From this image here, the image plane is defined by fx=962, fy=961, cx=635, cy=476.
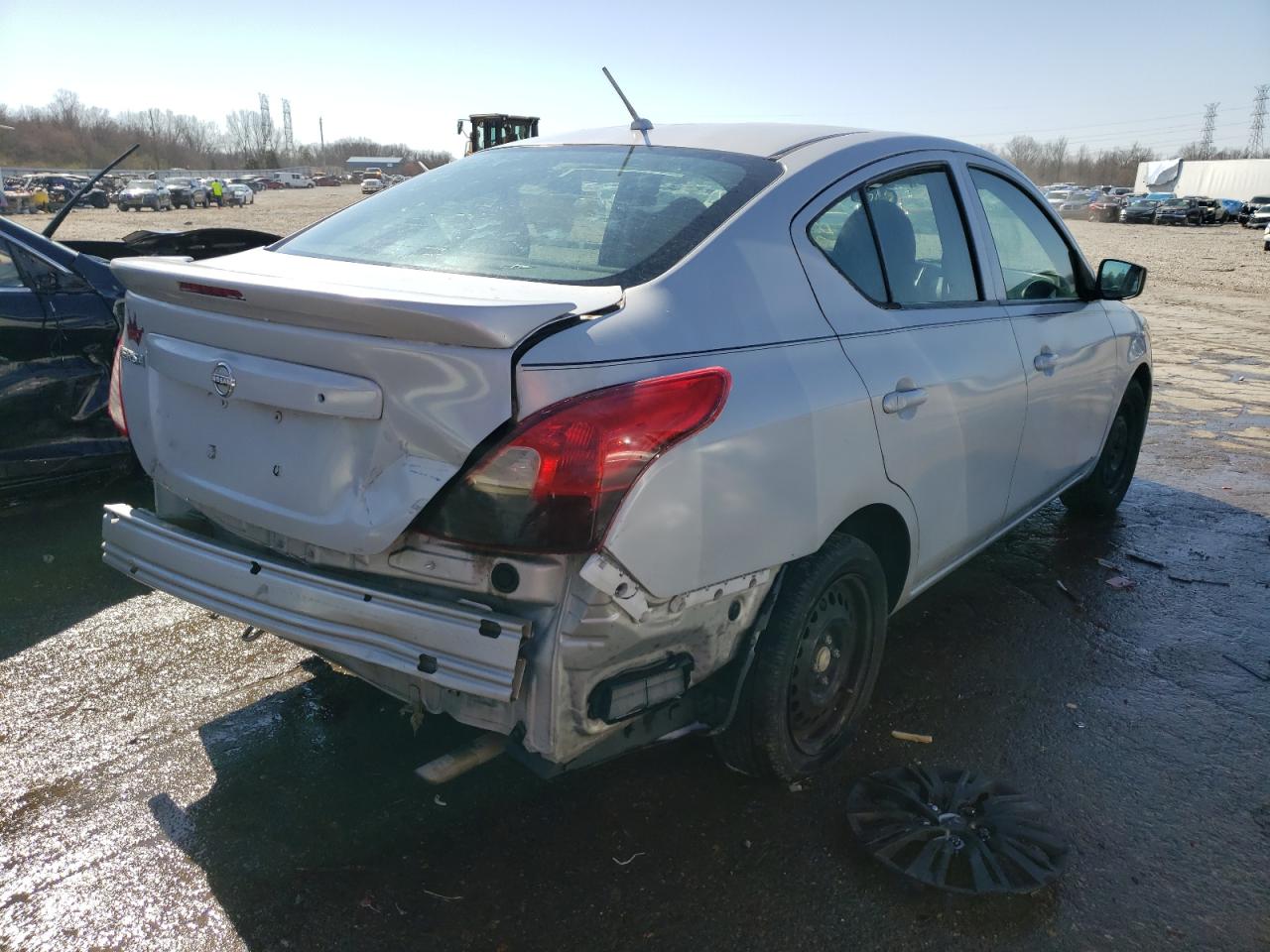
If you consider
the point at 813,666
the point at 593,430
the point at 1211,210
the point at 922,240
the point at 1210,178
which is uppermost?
the point at 1210,178

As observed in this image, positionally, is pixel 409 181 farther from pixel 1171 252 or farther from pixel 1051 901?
pixel 1171 252

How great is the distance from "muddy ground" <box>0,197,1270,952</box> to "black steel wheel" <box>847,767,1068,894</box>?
56 mm

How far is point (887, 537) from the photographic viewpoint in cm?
303

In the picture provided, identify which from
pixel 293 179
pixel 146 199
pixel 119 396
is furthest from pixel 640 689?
pixel 293 179

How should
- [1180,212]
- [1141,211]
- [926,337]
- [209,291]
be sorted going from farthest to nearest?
1. [1141,211]
2. [1180,212]
3. [926,337]
4. [209,291]

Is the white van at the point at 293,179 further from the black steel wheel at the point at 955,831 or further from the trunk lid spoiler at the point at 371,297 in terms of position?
the black steel wheel at the point at 955,831

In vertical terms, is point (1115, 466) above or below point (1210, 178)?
below

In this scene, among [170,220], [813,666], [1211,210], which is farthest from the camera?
[1211,210]

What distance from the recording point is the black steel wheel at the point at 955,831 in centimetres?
246

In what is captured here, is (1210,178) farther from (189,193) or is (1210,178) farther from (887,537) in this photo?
(887,537)

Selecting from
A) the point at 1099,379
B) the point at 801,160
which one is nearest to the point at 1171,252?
the point at 1099,379

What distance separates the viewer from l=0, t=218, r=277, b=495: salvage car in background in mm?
4637

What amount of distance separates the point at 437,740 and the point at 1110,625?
2844mm

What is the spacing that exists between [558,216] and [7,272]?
11.6ft
